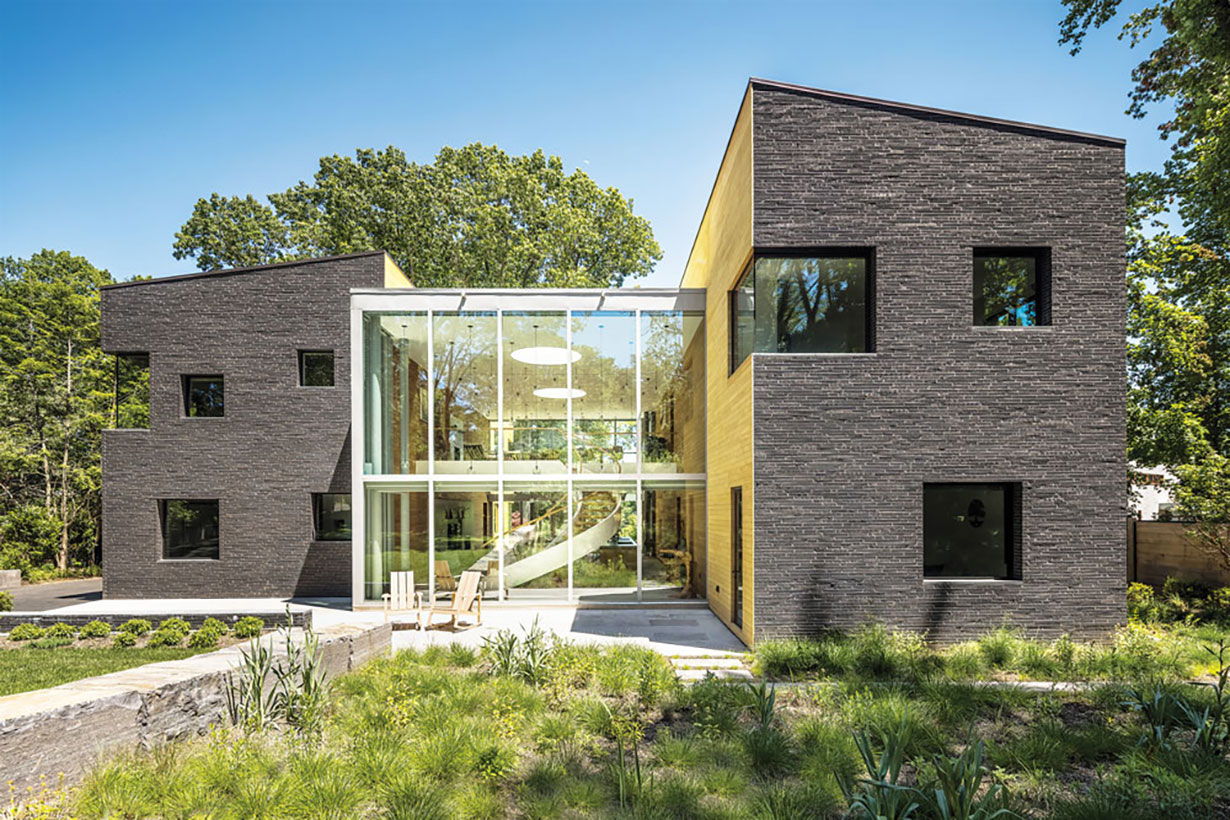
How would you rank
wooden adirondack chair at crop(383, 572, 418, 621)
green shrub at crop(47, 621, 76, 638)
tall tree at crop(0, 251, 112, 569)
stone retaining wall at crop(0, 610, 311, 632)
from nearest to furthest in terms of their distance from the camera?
green shrub at crop(47, 621, 76, 638), stone retaining wall at crop(0, 610, 311, 632), wooden adirondack chair at crop(383, 572, 418, 621), tall tree at crop(0, 251, 112, 569)

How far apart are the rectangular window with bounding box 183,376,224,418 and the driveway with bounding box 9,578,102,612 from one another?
4.44 meters

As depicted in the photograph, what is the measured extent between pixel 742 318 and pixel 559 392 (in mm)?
4238

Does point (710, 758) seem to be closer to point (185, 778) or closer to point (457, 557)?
point (185, 778)

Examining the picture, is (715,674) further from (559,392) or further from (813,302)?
(559,392)

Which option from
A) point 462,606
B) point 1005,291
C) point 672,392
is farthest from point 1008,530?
point 462,606

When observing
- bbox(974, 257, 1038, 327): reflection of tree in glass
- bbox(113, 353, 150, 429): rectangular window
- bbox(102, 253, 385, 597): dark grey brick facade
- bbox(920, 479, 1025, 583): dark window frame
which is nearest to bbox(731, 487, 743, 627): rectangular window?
bbox(920, 479, 1025, 583): dark window frame

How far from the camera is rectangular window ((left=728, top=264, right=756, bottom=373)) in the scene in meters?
8.85

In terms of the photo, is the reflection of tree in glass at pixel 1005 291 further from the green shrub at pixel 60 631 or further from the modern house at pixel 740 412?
the green shrub at pixel 60 631

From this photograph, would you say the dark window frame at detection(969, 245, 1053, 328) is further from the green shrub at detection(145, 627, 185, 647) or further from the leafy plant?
the green shrub at detection(145, 627, 185, 647)

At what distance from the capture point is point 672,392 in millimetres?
12414

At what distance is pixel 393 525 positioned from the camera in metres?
11.9

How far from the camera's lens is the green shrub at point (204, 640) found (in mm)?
8914

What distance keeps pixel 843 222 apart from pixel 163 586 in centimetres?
1464

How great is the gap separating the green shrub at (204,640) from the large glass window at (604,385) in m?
6.29
